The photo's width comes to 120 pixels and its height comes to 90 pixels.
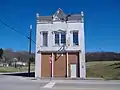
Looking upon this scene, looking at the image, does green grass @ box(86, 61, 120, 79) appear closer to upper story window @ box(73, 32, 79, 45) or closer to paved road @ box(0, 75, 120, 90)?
upper story window @ box(73, 32, 79, 45)

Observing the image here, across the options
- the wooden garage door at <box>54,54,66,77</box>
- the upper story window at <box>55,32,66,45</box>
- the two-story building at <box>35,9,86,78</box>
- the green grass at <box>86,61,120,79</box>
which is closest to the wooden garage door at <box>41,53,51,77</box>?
the two-story building at <box>35,9,86,78</box>

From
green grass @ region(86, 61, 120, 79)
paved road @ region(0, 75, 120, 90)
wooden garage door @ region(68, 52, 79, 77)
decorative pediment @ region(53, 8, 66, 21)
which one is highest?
decorative pediment @ region(53, 8, 66, 21)

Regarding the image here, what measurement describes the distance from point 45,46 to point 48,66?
3132 mm

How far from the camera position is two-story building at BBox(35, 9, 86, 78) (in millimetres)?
39031

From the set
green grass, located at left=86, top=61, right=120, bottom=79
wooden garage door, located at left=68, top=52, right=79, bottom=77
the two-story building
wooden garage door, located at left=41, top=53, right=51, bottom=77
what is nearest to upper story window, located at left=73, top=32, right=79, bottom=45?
the two-story building

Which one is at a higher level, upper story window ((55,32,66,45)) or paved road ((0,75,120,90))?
upper story window ((55,32,66,45))

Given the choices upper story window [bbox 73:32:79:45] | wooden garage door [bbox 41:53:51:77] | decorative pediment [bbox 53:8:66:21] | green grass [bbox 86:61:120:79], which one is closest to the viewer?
wooden garage door [bbox 41:53:51:77]

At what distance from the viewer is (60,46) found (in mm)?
39469

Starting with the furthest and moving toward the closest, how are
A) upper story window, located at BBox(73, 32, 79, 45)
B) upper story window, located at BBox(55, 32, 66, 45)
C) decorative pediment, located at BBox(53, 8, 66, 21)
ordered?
1. decorative pediment, located at BBox(53, 8, 66, 21)
2. upper story window, located at BBox(55, 32, 66, 45)
3. upper story window, located at BBox(73, 32, 79, 45)

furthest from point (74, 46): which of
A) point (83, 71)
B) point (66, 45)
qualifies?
point (83, 71)

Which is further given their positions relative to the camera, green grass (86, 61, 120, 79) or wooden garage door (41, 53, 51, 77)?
green grass (86, 61, 120, 79)

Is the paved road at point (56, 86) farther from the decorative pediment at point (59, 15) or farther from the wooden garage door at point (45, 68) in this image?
the decorative pediment at point (59, 15)

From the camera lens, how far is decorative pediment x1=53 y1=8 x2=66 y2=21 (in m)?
40.2

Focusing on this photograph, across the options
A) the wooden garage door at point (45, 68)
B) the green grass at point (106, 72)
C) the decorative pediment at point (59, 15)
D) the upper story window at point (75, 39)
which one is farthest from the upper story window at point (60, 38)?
the green grass at point (106, 72)
